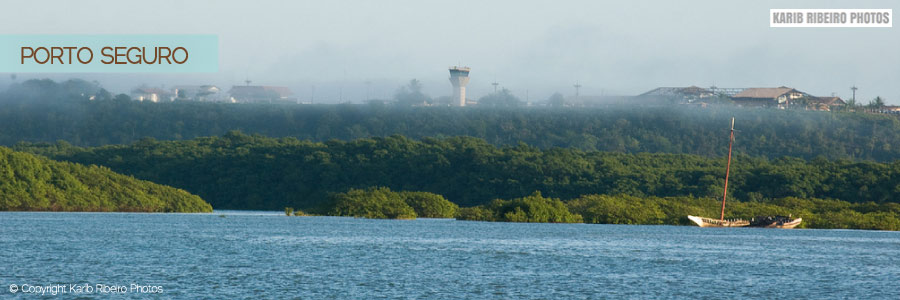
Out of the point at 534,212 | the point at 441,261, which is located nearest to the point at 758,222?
the point at 534,212

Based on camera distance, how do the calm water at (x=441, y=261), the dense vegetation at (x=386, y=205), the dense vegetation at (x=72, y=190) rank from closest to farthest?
1. the calm water at (x=441, y=261)
2. the dense vegetation at (x=72, y=190)
3. the dense vegetation at (x=386, y=205)

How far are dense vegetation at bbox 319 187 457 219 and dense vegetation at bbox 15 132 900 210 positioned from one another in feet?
73.5

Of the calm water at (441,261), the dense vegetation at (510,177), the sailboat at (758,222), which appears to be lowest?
the sailboat at (758,222)

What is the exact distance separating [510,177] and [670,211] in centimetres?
4108

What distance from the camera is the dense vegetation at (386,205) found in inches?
6024

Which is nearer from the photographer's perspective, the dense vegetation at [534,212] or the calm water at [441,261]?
the calm water at [441,261]

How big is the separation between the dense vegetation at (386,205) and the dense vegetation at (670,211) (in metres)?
7.42

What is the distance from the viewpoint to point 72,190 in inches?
6161

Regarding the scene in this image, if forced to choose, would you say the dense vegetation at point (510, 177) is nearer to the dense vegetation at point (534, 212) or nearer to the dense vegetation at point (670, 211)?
the dense vegetation at point (670, 211)

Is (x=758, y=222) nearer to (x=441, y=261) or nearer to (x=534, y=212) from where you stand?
(x=534, y=212)

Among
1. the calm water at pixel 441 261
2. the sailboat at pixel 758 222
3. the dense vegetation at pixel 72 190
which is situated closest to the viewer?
the calm water at pixel 441 261

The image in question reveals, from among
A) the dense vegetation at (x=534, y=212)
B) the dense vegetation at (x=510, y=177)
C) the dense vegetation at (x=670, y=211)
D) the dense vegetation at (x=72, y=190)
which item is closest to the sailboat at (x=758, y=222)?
the dense vegetation at (x=670, y=211)

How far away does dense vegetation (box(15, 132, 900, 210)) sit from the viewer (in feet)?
529

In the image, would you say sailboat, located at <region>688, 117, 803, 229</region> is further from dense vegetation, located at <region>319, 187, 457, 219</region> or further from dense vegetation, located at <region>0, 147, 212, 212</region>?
dense vegetation, located at <region>0, 147, 212, 212</region>
